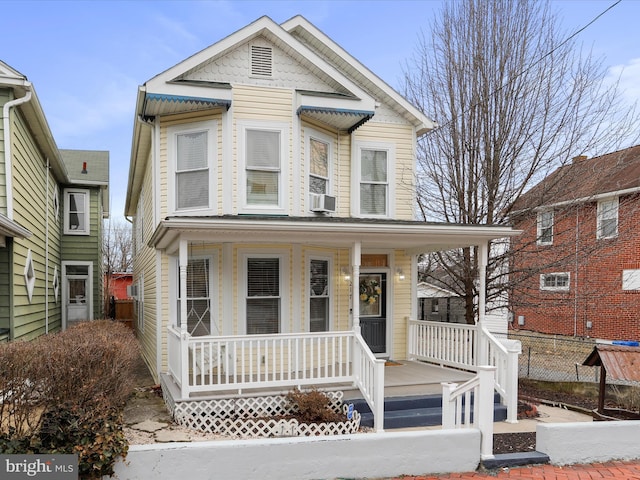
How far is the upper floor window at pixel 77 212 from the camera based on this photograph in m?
15.9

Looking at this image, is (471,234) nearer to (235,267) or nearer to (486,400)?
(486,400)

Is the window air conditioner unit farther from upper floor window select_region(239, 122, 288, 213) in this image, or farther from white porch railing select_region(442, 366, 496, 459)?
white porch railing select_region(442, 366, 496, 459)

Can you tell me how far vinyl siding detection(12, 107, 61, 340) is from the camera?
27.8ft

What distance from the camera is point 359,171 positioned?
1022cm

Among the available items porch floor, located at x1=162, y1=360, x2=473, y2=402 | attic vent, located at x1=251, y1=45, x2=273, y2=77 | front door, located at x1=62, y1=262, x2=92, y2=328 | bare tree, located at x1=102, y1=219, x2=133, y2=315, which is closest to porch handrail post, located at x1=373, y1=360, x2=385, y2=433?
→ porch floor, located at x1=162, y1=360, x2=473, y2=402

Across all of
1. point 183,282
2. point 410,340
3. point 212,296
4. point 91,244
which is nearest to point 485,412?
point 183,282

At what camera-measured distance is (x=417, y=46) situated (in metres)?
11.7

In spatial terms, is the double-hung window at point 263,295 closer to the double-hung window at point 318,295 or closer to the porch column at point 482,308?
the double-hung window at point 318,295

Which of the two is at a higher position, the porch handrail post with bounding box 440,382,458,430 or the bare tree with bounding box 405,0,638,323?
the bare tree with bounding box 405,0,638,323

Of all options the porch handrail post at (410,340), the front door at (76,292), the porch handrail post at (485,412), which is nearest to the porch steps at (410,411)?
the porch handrail post at (485,412)

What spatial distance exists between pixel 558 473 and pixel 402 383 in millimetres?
3115

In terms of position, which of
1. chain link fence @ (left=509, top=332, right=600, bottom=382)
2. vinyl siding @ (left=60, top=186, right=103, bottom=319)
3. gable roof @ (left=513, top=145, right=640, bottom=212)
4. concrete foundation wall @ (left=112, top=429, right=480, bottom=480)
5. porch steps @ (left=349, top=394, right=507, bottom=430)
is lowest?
chain link fence @ (left=509, top=332, right=600, bottom=382)

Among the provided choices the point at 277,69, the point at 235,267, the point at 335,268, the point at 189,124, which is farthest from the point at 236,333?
the point at 277,69

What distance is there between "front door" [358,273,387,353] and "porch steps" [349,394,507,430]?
2.78 metres
